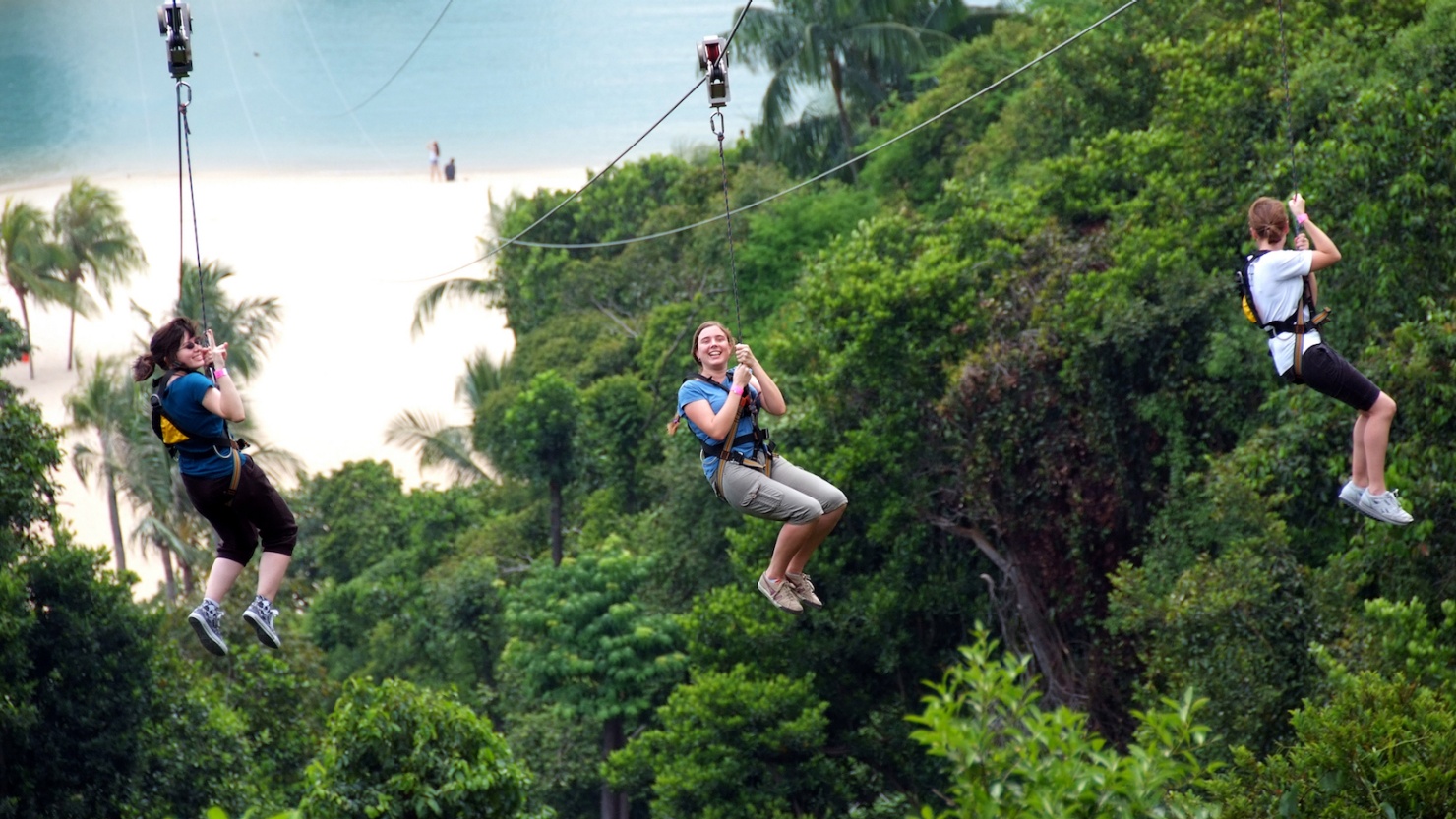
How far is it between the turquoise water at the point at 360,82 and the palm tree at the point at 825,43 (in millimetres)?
25658

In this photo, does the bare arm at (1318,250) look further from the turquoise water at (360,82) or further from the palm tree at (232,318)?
the turquoise water at (360,82)

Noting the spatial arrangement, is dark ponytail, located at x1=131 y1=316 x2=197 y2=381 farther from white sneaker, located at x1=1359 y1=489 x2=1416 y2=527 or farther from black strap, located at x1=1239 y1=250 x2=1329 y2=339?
white sneaker, located at x1=1359 y1=489 x2=1416 y2=527

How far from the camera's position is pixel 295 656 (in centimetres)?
2486

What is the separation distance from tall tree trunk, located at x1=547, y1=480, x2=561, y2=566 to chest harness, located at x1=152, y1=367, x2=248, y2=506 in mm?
25113

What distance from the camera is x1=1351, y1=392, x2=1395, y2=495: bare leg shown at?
27.9 ft

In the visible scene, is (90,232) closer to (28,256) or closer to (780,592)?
(28,256)

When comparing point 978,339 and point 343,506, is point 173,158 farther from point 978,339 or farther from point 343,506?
point 978,339

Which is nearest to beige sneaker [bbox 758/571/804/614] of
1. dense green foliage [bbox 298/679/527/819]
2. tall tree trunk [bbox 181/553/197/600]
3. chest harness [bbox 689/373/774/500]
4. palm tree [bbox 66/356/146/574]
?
chest harness [bbox 689/373/774/500]

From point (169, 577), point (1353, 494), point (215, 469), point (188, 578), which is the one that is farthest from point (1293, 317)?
point (169, 577)

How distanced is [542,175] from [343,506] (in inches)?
1256

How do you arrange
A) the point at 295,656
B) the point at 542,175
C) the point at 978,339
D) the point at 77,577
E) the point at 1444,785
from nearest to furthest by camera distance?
the point at 1444,785 < the point at 77,577 < the point at 978,339 < the point at 295,656 < the point at 542,175

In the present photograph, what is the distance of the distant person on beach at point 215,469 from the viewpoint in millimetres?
7965

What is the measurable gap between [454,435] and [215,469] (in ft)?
106

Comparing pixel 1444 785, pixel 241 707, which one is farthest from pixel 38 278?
pixel 1444 785
